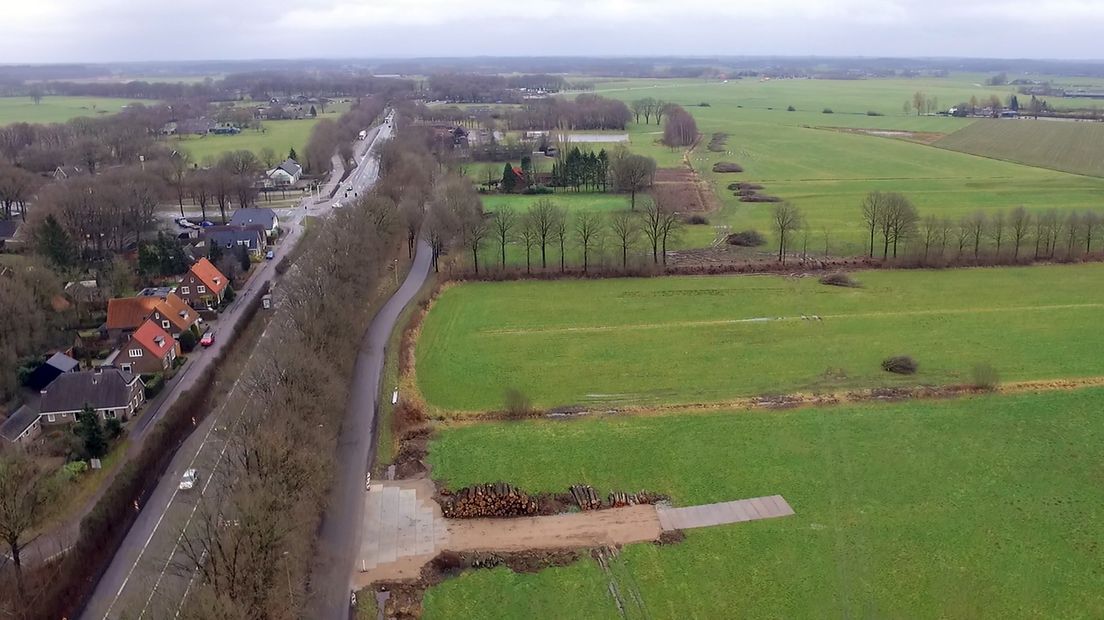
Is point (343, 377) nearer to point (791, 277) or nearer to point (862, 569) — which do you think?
point (862, 569)

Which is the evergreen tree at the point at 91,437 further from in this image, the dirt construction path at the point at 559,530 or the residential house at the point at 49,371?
the dirt construction path at the point at 559,530

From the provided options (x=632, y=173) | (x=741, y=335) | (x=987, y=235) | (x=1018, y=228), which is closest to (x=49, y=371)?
(x=741, y=335)

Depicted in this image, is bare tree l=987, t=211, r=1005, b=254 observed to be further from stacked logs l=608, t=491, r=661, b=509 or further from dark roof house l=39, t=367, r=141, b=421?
dark roof house l=39, t=367, r=141, b=421

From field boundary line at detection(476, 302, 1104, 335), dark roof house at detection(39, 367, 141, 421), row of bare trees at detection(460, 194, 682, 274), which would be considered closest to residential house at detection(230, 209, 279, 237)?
row of bare trees at detection(460, 194, 682, 274)

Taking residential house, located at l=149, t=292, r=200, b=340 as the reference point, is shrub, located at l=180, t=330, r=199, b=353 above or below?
below

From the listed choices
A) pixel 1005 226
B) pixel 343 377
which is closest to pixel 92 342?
pixel 343 377

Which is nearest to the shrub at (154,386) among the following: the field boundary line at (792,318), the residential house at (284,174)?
the field boundary line at (792,318)

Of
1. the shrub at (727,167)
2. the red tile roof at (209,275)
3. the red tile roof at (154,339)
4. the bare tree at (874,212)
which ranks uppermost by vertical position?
the shrub at (727,167)
